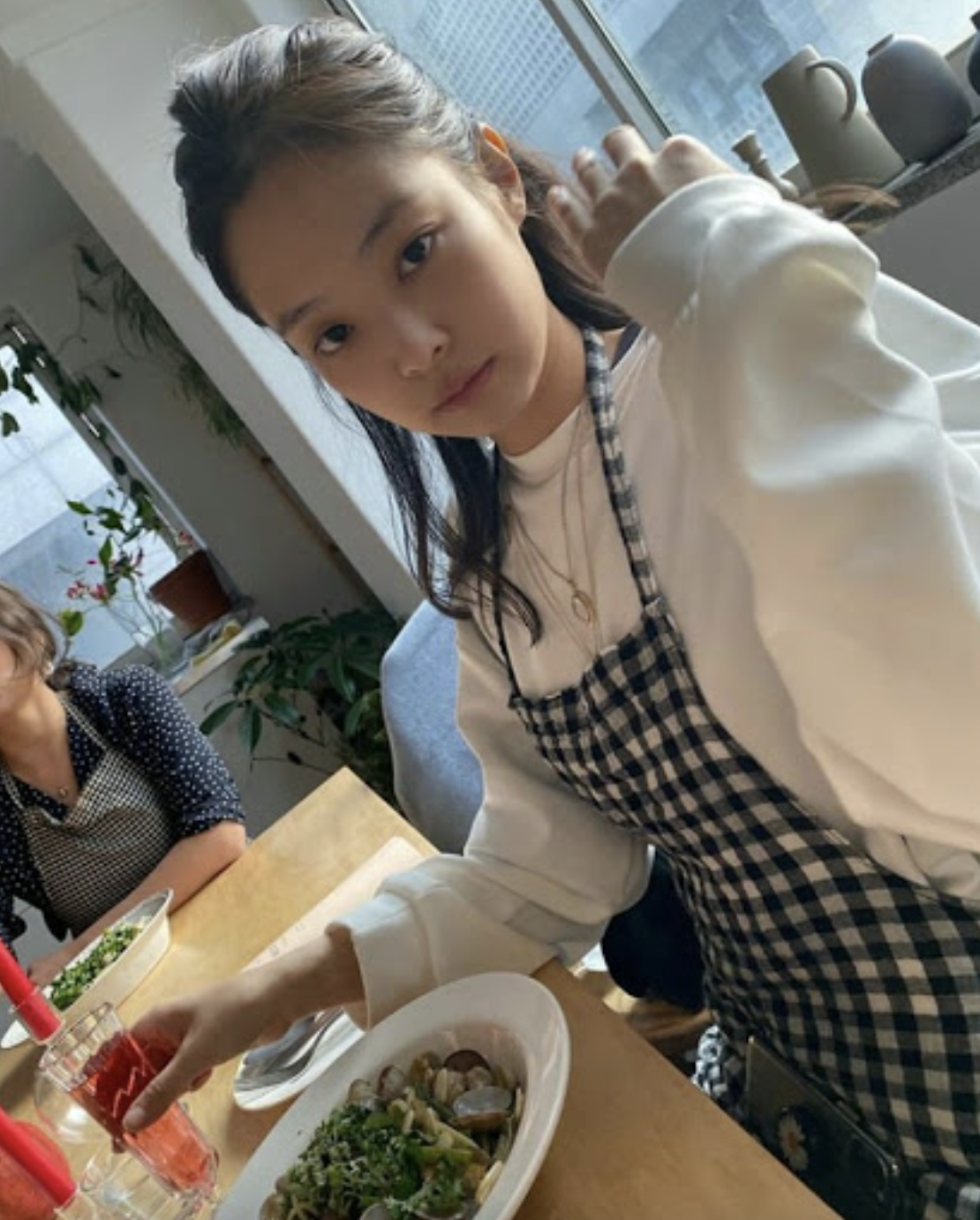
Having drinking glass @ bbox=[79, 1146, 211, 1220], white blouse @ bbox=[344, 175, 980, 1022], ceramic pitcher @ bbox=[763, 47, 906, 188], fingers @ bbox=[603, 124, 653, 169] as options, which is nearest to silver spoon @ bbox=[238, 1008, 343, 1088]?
drinking glass @ bbox=[79, 1146, 211, 1220]

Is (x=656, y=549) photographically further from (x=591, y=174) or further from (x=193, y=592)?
(x=193, y=592)

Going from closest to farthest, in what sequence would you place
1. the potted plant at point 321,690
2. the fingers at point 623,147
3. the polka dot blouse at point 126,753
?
1. the fingers at point 623,147
2. the polka dot blouse at point 126,753
3. the potted plant at point 321,690

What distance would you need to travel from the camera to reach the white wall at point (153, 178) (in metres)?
2.03

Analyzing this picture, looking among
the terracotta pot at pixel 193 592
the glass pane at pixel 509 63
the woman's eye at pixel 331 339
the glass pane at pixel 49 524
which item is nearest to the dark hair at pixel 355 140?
the woman's eye at pixel 331 339

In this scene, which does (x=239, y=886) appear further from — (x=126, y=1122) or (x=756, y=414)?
(x=756, y=414)

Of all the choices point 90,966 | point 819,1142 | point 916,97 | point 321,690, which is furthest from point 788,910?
point 321,690

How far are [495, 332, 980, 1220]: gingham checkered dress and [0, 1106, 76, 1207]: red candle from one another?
0.50 meters

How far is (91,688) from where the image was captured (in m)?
1.87

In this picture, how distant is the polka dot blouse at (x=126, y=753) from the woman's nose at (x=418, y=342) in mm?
1181

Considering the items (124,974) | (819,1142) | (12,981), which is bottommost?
(819,1142)

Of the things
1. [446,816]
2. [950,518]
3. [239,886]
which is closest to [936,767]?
[950,518]

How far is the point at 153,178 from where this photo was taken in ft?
6.88

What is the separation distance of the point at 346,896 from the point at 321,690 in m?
→ 1.92

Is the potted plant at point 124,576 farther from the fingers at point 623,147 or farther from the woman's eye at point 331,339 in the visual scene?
the fingers at point 623,147
